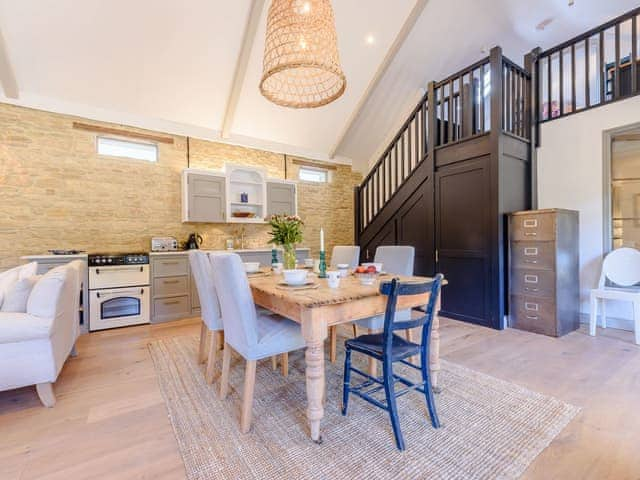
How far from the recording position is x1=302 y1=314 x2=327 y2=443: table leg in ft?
5.20

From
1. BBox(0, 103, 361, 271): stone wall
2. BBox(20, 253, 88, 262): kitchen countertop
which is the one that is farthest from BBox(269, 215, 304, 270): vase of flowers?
BBox(0, 103, 361, 271): stone wall

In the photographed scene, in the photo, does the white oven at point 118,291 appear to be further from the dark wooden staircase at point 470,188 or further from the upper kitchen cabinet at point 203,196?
the dark wooden staircase at point 470,188

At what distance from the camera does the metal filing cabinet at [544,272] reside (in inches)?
128

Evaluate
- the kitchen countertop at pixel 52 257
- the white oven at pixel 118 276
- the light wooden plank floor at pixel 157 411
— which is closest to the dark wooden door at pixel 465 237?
the light wooden plank floor at pixel 157 411

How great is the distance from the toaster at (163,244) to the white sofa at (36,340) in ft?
7.12

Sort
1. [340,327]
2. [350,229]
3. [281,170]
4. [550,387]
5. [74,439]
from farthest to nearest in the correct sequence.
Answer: [350,229], [281,170], [340,327], [550,387], [74,439]

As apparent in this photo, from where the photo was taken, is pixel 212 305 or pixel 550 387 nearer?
pixel 550 387

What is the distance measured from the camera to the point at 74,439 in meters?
1.70

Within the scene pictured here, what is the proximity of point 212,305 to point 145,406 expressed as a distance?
0.76 meters

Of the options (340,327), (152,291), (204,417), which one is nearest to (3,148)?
(152,291)

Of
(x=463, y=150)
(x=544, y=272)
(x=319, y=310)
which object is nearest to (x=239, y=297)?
(x=319, y=310)

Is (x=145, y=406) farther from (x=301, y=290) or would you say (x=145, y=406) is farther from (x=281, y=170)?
(x=281, y=170)

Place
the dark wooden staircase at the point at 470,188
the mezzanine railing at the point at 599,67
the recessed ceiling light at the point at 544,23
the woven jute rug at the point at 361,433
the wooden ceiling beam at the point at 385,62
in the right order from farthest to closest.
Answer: the recessed ceiling light at the point at 544,23, the wooden ceiling beam at the point at 385,62, the dark wooden staircase at the point at 470,188, the mezzanine railing at the point at 599,67, the woven jute rug at the point at 361,433

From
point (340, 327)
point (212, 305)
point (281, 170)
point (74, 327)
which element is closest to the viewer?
point (212, 305)
